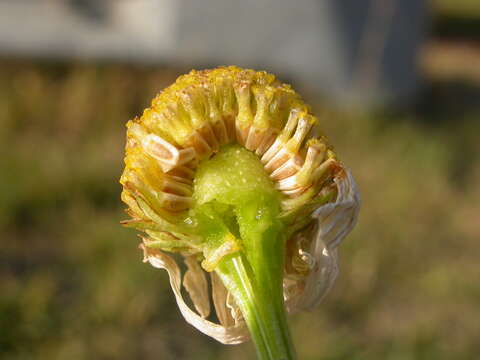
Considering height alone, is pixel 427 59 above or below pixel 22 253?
above

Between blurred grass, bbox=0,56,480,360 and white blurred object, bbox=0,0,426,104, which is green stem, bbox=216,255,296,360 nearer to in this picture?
blurred grass, bbox=0,56,480,360

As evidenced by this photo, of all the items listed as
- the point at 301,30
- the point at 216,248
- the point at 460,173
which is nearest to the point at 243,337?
the point at 216,248

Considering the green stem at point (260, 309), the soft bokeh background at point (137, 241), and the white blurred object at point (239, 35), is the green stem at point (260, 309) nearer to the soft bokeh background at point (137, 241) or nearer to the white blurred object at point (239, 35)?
the soft bokeh background at point (137, 241)

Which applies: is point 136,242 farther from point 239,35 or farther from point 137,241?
point 239,35

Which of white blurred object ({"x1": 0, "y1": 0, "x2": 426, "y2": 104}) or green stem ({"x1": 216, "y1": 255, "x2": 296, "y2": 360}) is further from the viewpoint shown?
white blurred object ({"x1": 0, "y1": 0, "x2": 426, "y2": 104})

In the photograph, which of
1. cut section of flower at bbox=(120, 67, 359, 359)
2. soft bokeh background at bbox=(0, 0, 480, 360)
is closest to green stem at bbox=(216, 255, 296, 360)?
cut section of flower at bbox=(120, 67, 359, 359)

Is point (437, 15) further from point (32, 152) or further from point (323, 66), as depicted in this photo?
point (32, 152)
